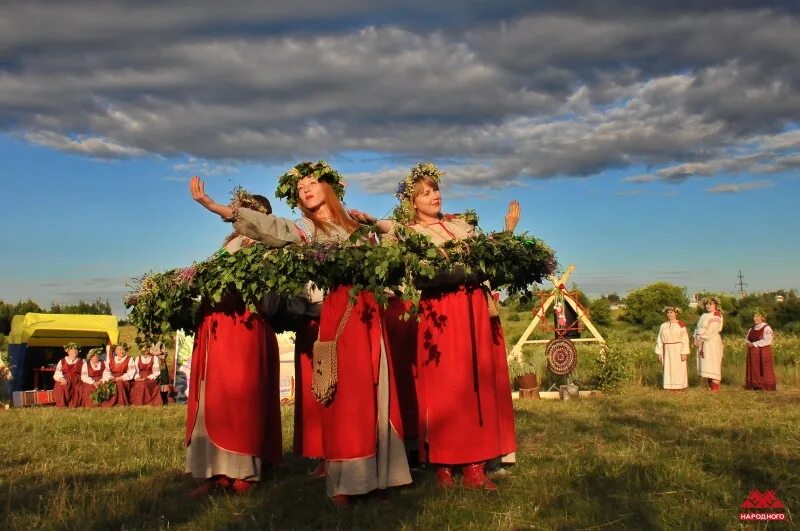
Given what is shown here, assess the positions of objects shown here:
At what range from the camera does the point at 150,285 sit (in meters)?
6.05

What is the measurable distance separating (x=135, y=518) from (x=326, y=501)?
1.29 meters

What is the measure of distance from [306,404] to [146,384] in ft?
42.2

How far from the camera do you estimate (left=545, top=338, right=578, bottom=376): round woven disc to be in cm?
1605

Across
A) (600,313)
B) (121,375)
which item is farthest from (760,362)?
(600,313)

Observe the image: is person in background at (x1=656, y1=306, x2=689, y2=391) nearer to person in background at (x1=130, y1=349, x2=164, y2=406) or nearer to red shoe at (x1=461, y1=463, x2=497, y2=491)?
person in background at (x1=130, y1=349, x2=164, y2=406)

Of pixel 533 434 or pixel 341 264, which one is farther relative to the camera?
pixel 533 434

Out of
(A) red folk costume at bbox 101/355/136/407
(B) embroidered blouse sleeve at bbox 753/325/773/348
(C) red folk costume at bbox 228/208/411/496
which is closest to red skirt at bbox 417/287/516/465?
(C) red folk costume at bbox 228/208/411/496

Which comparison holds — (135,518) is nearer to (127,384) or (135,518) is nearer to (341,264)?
(341,264)

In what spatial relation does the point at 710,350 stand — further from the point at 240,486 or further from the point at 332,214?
the point at 240,486

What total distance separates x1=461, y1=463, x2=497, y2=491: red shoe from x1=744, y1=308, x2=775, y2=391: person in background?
40.2 ft

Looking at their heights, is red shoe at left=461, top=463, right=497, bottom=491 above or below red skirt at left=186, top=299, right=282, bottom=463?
below

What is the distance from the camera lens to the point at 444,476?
5871 millimetres

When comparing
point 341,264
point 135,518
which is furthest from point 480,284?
point 135,518

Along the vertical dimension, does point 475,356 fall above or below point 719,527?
above
